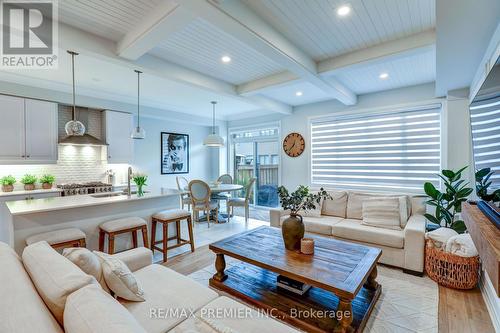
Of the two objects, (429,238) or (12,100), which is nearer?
(429,238)

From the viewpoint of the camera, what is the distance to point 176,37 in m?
2.57

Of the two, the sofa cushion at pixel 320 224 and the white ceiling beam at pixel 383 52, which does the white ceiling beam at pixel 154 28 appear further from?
the sofa cushion at pixel 320 224

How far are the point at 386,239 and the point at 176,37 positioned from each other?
354 cm

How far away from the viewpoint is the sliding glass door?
6594 millimetres

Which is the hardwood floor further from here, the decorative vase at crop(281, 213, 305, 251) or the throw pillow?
the decorative vase at crop(281, 213, 305, 251)

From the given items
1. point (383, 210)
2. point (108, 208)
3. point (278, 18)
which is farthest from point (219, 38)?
point (383, 210)

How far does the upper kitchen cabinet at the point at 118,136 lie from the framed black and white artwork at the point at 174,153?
105cm

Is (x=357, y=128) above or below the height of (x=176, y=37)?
below

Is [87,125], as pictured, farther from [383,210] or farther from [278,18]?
[383,210]

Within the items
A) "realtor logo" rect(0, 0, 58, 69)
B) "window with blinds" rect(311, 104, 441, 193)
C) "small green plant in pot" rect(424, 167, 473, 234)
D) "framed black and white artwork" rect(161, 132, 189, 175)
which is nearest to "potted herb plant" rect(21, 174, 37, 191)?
"realtor logo" rect(0, 0, 58, 69)

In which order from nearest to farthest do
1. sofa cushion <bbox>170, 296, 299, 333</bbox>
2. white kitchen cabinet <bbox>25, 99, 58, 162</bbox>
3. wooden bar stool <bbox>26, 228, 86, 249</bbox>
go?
sofa cushion <bbox>170, 296, 299, 333</bbox> → wooden bar stool <bbox>26, 228, 86, 249</bbox> → white kitchen cabinet <bbox>25, 99, 58, 162</bbox>

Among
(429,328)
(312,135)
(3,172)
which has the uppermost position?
(312,135)

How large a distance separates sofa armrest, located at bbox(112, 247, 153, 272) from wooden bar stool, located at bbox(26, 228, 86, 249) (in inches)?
32.4

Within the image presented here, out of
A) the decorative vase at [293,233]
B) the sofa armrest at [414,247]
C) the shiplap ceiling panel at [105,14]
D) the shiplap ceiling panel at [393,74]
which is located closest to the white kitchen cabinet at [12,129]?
the shiplap ceiling panel at [105,14]
